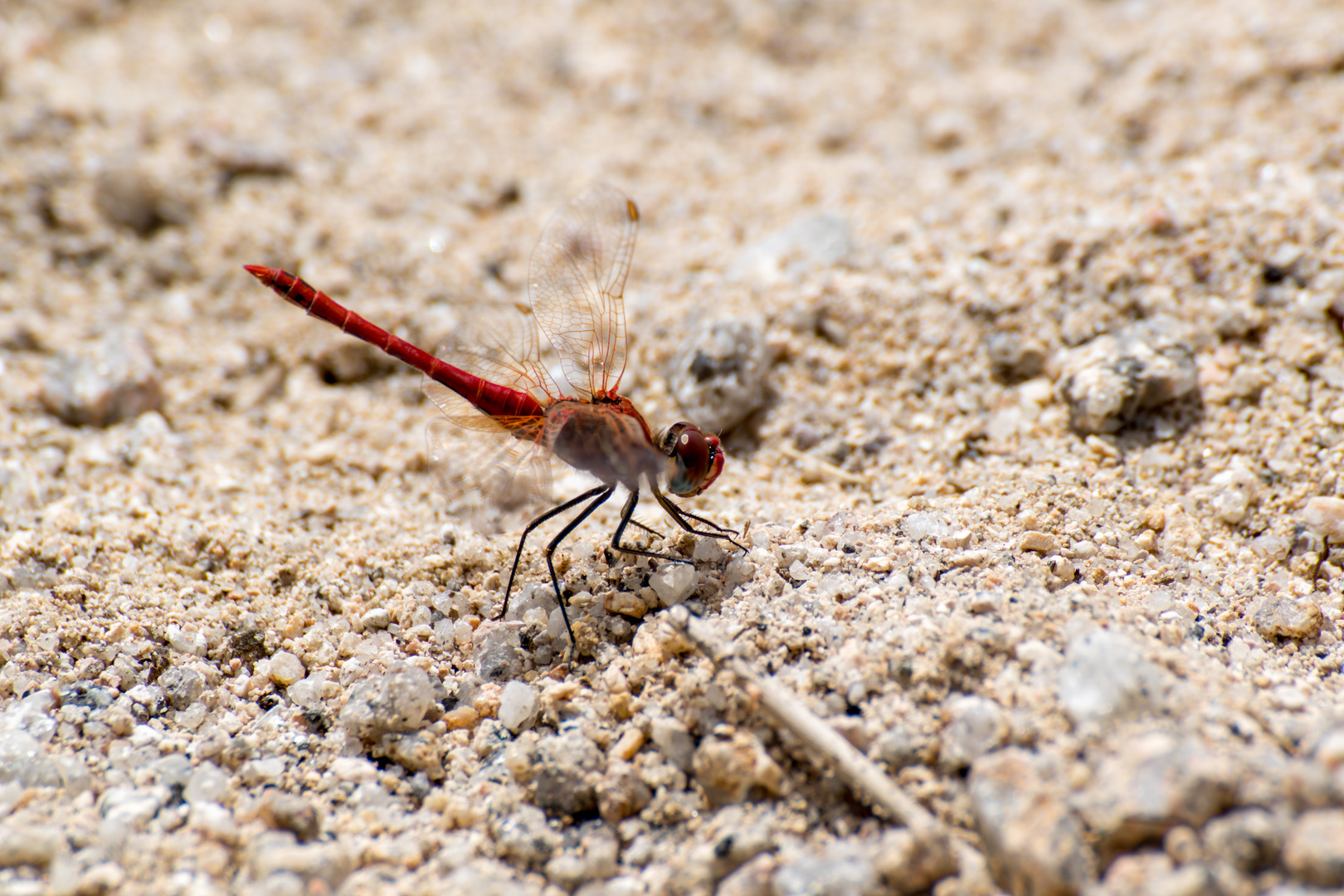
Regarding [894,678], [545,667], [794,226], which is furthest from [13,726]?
[794,226]

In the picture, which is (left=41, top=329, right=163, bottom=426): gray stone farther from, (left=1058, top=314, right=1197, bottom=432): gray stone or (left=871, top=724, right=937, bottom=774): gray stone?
(left=1058, top=314, right=1197, bottom=432): gray stone

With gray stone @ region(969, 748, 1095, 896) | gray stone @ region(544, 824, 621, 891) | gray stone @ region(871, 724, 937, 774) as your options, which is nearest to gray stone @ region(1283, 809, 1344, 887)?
gray stone @ region(969, 748, 1095, 896)

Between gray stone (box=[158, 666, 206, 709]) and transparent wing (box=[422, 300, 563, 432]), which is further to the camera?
transparent wing (box=[422, 300, 563, 432])

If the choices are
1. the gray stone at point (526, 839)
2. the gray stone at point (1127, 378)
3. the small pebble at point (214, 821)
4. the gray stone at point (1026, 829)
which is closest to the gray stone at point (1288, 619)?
the gray stone at point (1127, 378)

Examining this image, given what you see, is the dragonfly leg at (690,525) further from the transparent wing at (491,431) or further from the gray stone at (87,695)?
the gray stone at (87,695)

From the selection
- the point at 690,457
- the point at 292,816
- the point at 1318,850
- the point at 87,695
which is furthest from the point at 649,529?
the point at 1318,850

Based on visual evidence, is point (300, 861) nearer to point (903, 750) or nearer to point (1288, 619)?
point (903, 750)
